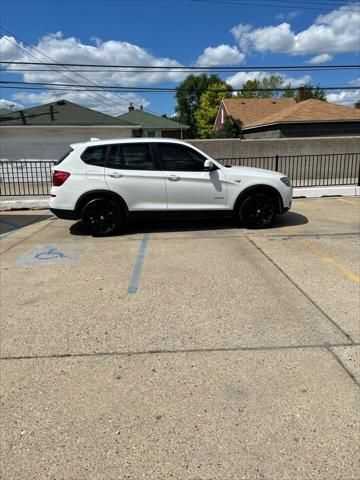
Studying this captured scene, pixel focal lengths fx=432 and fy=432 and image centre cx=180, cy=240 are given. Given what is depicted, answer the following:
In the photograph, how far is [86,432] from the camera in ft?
8.71

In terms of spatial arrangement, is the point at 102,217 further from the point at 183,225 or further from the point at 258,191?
the point at 258,191

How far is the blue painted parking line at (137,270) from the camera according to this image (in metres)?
5.18

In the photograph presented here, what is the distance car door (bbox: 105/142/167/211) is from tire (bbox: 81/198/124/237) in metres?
0.27

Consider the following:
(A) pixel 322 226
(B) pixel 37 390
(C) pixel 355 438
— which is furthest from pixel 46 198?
(C) pixel 355 438

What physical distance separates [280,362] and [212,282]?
78.8 inches

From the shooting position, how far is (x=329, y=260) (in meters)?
6.16

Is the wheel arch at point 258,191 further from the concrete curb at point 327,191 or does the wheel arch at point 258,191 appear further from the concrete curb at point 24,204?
the concrete curb at point 24,204

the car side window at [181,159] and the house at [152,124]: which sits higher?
the house at [152,124]

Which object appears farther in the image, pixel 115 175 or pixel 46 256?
pixel 115 175

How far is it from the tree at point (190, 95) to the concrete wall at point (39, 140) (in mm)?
61689

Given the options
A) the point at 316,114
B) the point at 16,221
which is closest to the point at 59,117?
the point at 16,221

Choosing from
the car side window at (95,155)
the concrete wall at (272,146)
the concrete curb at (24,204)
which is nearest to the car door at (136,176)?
the car side window at (95,155)

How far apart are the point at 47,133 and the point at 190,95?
65.3 meters

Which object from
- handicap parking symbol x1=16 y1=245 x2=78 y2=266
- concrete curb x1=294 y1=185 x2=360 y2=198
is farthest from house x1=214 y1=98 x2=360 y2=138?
handicap parking symbol x1=16 y1=245 x2=78 y2=266
